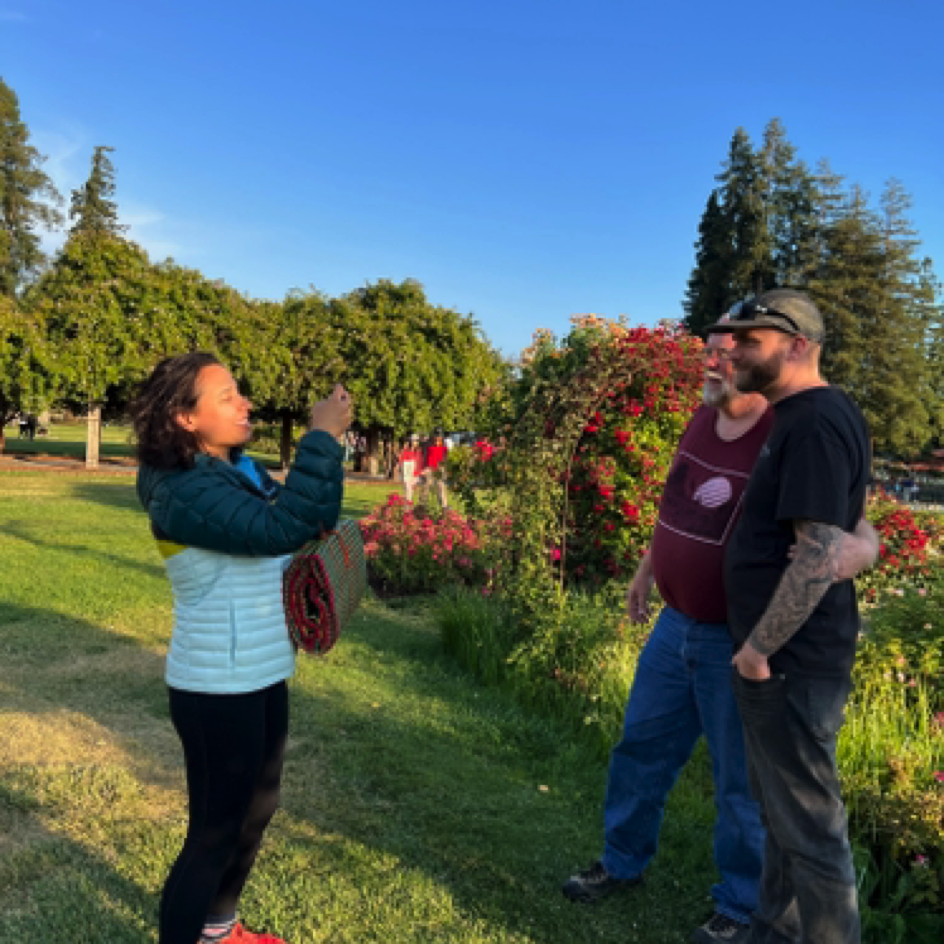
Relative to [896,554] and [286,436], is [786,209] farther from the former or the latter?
[896,554]

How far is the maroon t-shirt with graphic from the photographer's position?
2.49 metres

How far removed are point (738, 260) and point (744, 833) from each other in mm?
49576

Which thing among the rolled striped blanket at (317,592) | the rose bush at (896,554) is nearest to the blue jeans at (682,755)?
the rolled striped blanket at (317,592)

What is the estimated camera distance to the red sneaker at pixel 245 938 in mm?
2318

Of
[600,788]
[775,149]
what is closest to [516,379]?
[600,788]

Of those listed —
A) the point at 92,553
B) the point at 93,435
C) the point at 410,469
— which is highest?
the point at 410,469

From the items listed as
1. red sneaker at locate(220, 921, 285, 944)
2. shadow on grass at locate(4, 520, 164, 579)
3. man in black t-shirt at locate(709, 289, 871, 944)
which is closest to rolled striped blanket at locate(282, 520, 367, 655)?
red sneaker at locate(220, 921, 285, 944)

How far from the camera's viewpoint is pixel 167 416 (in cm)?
203

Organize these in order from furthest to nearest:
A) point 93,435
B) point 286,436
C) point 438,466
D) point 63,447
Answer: point 63,447
point 286,436
point 93,435
point 438,466

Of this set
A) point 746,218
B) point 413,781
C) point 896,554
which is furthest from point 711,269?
point 413,781

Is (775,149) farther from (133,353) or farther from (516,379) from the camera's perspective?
(516,379)

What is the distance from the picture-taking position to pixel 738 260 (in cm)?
4762

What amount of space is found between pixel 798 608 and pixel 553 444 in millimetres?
3194

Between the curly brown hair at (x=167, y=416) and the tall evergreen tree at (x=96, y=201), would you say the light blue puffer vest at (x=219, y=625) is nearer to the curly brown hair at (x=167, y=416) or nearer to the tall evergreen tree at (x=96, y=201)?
the curly brown hair at (x=167, y=416)
